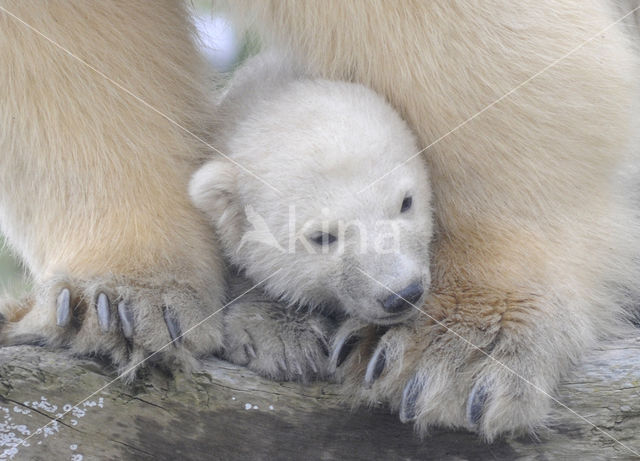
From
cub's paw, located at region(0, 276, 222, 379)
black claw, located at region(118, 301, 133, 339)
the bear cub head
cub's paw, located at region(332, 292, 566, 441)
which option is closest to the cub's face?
the bear cub head

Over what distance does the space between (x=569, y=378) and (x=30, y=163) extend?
5.66 ft

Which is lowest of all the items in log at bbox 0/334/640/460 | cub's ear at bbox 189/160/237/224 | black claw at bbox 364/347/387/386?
log at bbox 0/334/640/460

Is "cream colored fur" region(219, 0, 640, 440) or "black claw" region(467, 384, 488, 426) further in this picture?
"cream colored fur" region(219, 0, 640, 440)

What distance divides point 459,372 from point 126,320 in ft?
3.00

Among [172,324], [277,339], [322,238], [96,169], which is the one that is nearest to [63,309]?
[172,324]

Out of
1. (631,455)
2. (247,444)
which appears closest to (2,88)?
(247,444)

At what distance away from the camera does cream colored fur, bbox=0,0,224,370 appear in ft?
8.73

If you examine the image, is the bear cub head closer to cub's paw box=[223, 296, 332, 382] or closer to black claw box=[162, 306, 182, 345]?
cub's paw box=[223, 296, 332, 382]

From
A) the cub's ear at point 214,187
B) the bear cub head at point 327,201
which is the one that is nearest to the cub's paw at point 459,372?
the bear cub head at point 327,201

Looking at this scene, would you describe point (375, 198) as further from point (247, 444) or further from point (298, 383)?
point (247, 444)

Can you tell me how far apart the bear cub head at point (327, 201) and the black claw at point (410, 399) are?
0.17 metres

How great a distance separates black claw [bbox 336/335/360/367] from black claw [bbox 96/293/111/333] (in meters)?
0.64

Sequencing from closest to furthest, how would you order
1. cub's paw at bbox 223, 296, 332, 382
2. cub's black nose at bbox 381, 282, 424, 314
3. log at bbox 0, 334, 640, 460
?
cub's black nose at bbox 381, 282, 424, 314
log at bbox 0, 334, 640, 460
cub's paw at bbox 223, 296, 332, 382

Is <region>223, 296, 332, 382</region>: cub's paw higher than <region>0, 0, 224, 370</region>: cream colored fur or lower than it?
lower
